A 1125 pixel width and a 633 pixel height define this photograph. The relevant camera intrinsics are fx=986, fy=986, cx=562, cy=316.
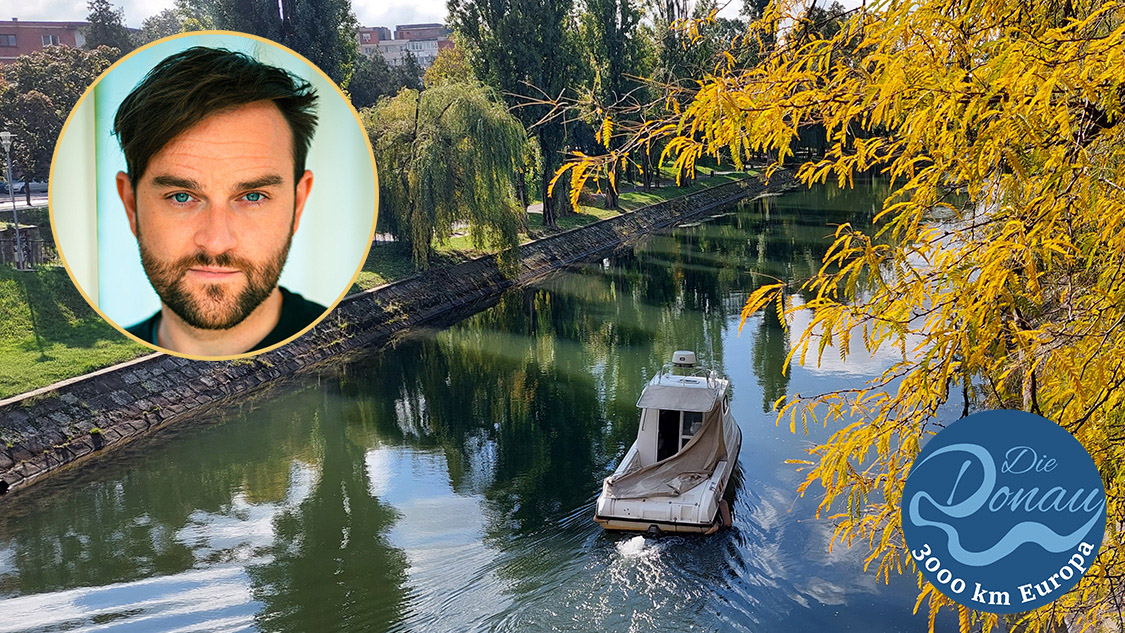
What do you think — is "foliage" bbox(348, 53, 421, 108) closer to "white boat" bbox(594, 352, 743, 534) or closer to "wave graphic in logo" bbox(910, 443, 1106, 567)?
"white boat" bbox(594, 352, 743, 534)

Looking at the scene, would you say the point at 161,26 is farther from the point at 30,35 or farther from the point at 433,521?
the point at 433,521

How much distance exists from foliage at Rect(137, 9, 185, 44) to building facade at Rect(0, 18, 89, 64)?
7.51 ft

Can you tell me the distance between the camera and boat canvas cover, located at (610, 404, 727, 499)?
37.8ft

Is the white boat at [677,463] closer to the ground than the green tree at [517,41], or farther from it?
closer to the ground

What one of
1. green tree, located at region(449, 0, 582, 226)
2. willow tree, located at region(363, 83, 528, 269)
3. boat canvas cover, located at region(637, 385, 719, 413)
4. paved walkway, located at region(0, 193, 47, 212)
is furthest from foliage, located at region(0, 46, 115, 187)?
boat canvas cover, located at region(637, 385, 719, 413)

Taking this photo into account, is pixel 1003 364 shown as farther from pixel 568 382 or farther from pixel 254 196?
pixel 568 382

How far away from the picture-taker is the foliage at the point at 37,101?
25266mm

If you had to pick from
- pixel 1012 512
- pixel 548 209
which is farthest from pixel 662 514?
pixel 548 209

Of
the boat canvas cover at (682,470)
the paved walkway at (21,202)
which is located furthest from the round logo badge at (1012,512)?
the paved walkway at (21,202)

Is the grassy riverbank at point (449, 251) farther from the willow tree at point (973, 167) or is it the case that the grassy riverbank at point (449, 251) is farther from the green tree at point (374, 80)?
the willow tree at point (973, 167)

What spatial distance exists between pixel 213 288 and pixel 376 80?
4706cm

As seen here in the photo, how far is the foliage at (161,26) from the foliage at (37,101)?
8.22 meters

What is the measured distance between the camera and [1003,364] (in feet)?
10.9

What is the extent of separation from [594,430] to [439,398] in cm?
356
